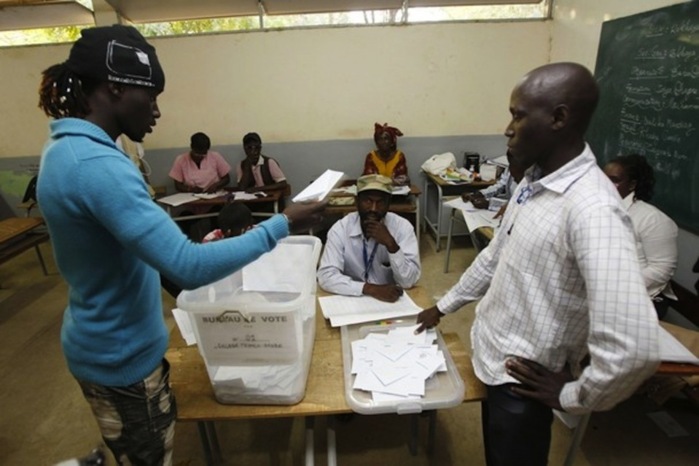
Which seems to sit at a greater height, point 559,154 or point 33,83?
point 33,83

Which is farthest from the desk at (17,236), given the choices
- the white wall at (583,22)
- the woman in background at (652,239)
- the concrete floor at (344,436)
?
the white wall at (583,22)

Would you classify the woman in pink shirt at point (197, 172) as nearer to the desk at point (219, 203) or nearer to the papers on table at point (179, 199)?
the papers on table at point (179, 199)

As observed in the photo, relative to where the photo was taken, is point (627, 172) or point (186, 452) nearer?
point (186, 452)

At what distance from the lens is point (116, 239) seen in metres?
0.84

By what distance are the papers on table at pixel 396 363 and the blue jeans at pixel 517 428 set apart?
0.72 feet

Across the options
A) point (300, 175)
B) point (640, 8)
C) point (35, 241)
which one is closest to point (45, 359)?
point (35, 241)

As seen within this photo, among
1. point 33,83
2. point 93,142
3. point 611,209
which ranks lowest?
point 611,209

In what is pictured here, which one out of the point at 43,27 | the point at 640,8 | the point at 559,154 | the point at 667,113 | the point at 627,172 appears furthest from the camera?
the point at 43,27

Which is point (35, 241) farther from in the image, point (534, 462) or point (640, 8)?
point (640, 8)

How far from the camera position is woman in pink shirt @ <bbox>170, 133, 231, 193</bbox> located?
4418mm

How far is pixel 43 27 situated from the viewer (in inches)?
173

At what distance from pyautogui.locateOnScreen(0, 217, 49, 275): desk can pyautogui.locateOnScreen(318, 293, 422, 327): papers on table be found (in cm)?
315

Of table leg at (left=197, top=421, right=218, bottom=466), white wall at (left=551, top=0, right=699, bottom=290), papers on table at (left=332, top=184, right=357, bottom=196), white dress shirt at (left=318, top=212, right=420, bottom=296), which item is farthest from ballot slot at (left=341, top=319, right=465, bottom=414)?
papers on table at (left=332, top=184, right=357, bottom=196)

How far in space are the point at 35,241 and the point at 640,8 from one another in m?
5.75
